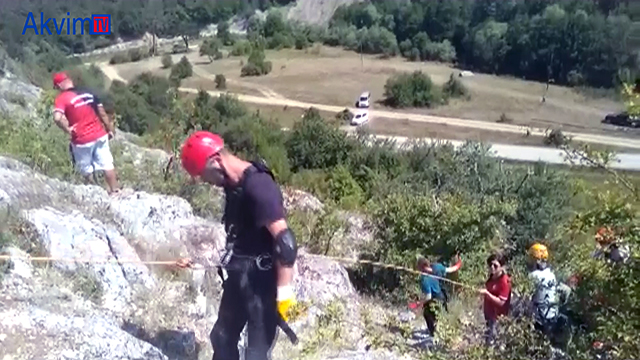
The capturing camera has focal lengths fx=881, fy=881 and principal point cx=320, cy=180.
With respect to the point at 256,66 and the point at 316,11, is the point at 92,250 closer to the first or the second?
the point at 256,66

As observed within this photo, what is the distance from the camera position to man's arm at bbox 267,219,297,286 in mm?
4254

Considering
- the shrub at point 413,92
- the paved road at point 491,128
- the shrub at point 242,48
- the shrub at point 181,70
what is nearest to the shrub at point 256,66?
the shrub at point 242,48

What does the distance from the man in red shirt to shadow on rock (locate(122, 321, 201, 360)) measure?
98.3 inches

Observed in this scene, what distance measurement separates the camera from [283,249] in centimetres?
425

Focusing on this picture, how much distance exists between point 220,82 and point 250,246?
2098 inches

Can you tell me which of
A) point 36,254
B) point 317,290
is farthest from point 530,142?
point 36,254

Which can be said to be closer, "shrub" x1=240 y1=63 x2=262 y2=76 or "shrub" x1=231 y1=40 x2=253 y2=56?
"shrub" x1=240 y1=63 x2=262 y2=76

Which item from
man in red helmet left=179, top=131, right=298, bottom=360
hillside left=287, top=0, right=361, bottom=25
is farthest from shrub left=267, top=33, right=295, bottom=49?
man in red helmet left=179, top=131, right=298, bottom=360

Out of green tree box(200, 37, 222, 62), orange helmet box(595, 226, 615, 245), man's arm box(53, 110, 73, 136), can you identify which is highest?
orange helmet box(595, 226, 615, 245)

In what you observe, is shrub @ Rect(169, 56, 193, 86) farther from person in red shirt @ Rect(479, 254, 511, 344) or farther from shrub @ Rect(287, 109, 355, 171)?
person in red shirt @ Rect(479, 254, 511, 344)

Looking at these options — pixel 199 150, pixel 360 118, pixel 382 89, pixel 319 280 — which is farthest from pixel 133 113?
pixel 382 89

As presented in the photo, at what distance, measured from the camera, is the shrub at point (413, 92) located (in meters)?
55.7

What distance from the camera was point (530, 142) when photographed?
42.8 m

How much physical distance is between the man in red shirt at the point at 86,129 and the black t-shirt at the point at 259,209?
3.67m
